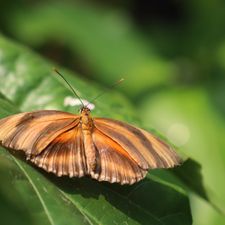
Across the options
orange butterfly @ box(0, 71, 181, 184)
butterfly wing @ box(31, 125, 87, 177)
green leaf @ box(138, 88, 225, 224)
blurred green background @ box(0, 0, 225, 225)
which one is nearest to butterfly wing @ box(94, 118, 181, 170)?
orange butterfly @ box(0, 71, 181, 184)

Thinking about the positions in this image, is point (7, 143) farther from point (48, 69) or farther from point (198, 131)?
point (198, 131)

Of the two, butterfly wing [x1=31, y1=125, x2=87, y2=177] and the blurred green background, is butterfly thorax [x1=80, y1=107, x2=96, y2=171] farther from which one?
the blurred green background

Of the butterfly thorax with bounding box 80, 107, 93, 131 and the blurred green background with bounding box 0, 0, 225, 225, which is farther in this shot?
the blurred green background with bounding box 0, 0, 225, 225

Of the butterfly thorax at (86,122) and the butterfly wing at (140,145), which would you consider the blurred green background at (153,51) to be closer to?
the butterfly wing at (140,145)

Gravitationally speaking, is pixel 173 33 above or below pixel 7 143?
above

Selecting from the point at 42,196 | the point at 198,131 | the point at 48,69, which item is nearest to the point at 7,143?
the point at 42,196

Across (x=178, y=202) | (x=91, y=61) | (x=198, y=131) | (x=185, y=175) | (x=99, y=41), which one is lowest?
(x=178, y=202)

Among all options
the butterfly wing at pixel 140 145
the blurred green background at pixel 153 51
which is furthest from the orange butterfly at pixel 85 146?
the blurred green background at pixel 153 51

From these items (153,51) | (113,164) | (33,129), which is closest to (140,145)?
(113,164)
